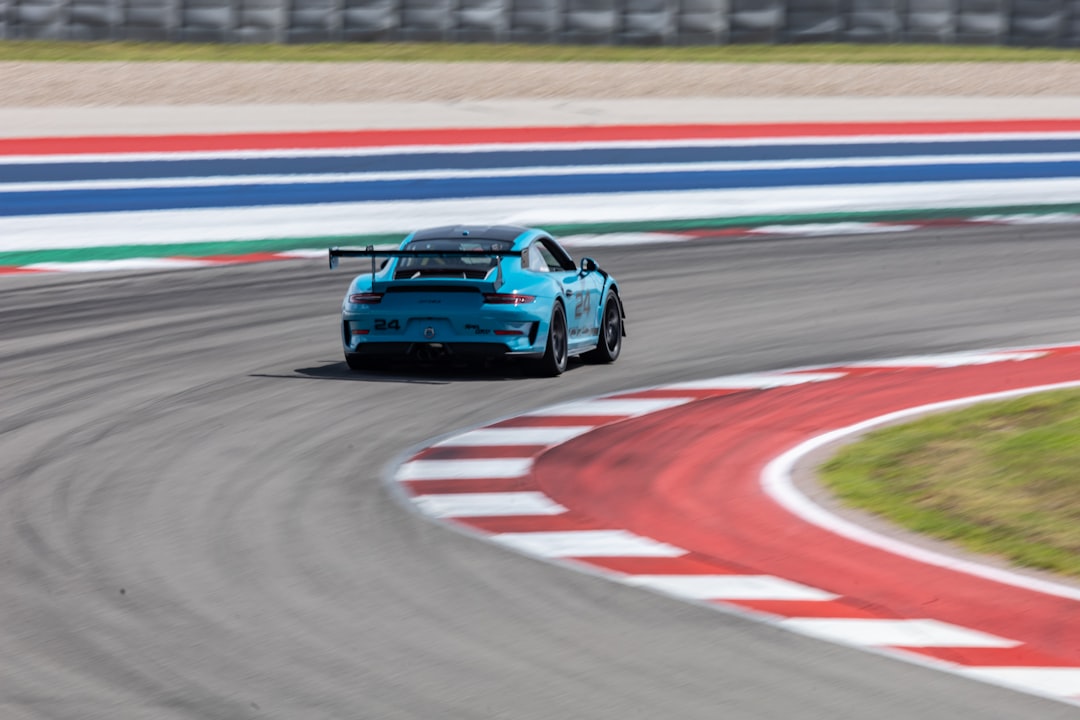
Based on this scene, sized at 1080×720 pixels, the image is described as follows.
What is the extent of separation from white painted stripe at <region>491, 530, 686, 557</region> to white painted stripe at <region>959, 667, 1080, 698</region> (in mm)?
2095

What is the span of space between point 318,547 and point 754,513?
2.22m

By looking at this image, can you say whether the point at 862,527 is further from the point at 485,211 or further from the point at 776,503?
the point at 485,211

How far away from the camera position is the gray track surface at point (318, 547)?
613 centimetres

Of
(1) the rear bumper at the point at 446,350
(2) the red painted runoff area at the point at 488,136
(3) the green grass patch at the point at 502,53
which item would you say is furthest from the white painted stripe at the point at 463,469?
(3) the green grass patch at the point at 502,53

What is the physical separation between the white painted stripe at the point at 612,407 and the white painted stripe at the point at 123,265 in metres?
8.41

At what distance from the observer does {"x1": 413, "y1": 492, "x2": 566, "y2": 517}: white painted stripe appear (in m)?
9.22

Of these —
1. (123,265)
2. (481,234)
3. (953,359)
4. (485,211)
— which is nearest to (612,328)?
(481,234)

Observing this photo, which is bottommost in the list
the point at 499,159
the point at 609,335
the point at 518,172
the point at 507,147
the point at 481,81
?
the point at 609,335

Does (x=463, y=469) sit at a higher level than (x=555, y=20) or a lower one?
lower

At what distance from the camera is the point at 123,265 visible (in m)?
19.9

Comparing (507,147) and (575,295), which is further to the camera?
(507,147)

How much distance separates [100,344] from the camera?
15258mm

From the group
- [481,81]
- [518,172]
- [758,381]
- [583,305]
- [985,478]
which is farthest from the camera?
[481,81]

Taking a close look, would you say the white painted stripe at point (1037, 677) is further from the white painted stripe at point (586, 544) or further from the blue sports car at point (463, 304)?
the blue sports car at point (463, 304)
